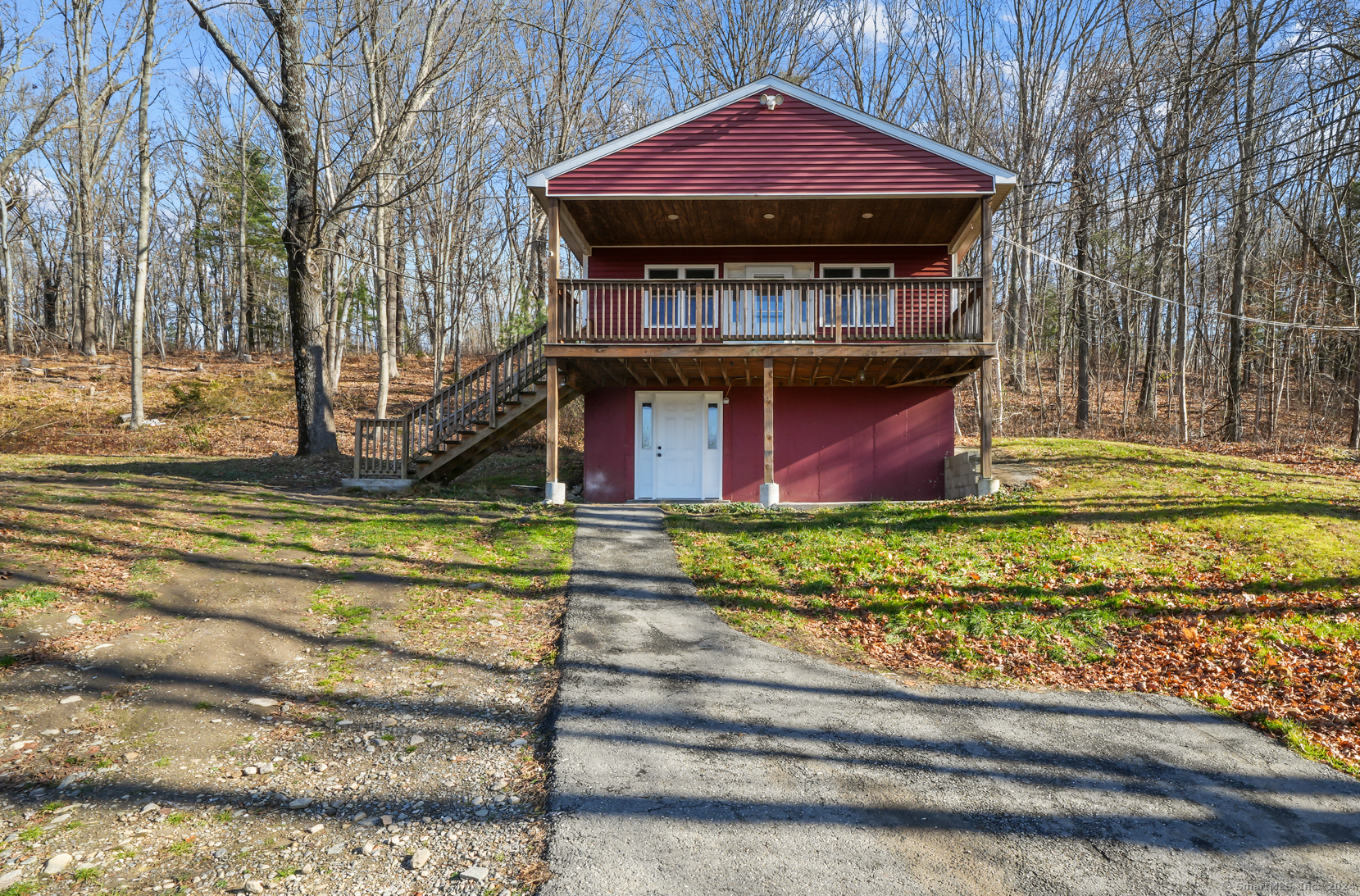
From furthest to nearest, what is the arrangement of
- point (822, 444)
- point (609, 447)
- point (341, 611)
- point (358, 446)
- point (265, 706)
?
point (609, 447) < point (822, 444) < point (358, 446) < point (341, 611) < point (265, 706)

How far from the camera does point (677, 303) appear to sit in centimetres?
1384

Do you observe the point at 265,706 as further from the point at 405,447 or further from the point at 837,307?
the point at 837,307

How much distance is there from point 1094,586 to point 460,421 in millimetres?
11377

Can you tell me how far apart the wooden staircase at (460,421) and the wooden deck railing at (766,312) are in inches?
53.3

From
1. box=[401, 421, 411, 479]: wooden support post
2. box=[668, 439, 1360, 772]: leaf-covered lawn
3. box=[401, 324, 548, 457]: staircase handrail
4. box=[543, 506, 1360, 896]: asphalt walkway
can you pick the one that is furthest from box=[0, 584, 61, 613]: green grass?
box=[401, 324, 548, 457]: staircase handrail

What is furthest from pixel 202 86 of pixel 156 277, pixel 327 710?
pixel 327 710

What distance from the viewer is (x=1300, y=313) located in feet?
70.7

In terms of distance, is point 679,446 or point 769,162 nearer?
point 769,162

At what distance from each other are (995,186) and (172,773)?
1408cm

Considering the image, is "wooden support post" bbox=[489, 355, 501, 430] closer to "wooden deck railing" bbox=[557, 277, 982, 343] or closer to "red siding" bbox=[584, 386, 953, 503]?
"wooden deck railing" bbox=[557, 277, 982, 343]

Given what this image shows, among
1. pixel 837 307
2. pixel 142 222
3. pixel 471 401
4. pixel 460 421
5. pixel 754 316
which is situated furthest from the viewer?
pixel 142 222

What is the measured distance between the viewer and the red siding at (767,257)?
630 inches

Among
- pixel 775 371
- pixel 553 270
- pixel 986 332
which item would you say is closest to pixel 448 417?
pixel 553 270

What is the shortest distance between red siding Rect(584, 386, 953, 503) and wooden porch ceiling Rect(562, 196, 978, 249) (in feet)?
11.0
